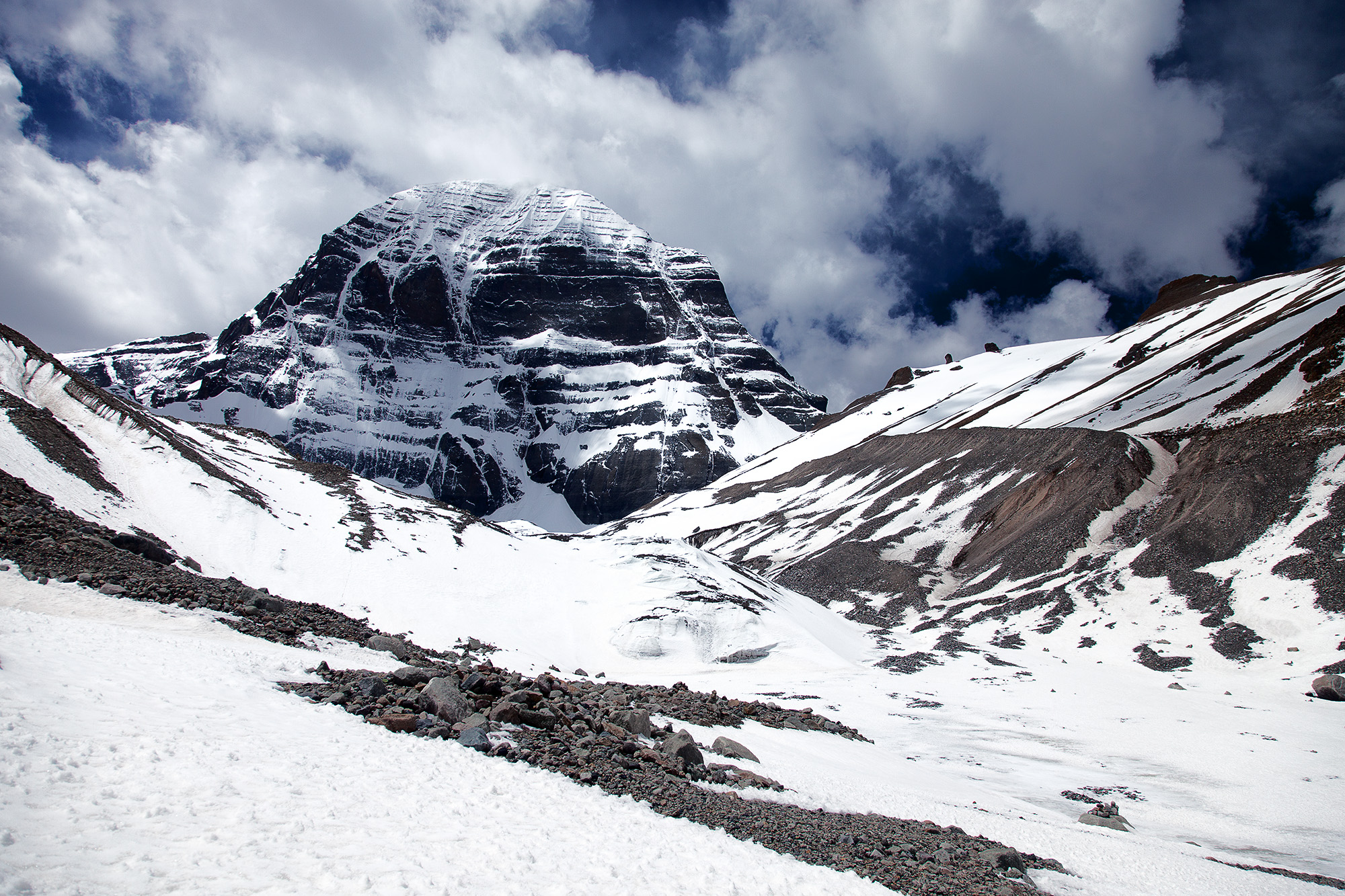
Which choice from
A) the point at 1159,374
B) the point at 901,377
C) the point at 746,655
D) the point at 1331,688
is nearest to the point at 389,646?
the point at 746,655

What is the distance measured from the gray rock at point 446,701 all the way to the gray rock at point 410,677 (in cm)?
68

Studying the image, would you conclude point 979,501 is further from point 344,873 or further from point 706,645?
point 344,873

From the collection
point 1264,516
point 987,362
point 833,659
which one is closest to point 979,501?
point 1264,516

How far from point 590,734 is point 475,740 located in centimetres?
202

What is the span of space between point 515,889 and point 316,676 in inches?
289

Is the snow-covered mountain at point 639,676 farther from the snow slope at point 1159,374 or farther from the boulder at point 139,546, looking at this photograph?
A: the snow slope at point 1159,374

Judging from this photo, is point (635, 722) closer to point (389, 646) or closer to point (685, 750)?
point (685, 750)

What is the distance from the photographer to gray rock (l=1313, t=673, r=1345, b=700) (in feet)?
86.3

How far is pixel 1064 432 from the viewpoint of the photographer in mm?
68750

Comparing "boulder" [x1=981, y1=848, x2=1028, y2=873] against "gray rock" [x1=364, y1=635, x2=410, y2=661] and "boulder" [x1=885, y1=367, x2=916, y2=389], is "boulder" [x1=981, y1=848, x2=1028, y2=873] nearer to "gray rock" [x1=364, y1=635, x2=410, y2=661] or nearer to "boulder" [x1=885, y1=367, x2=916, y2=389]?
"gray rock" [x1=364, y1=635, x2=410, y2=661]

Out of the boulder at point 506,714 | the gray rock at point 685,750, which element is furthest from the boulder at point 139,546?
the gray rock at point 685,750

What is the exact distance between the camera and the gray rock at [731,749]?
12.2 m

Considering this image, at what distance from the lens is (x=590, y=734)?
1038 cm

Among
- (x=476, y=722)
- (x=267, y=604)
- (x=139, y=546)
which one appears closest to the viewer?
(x=476, y=722)
